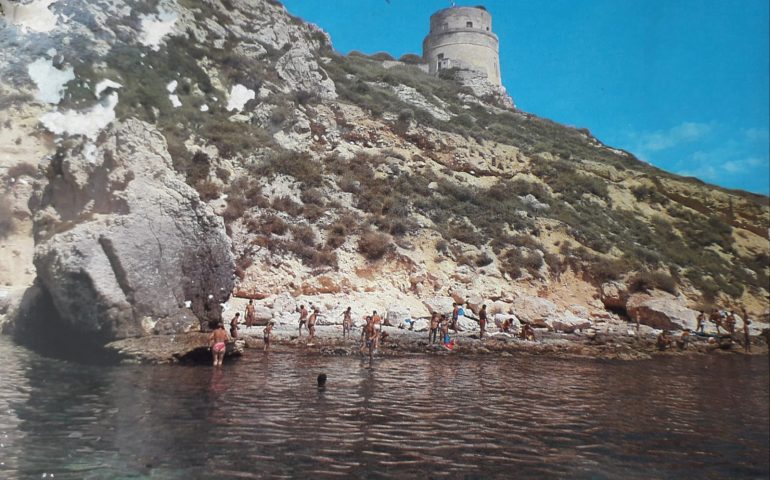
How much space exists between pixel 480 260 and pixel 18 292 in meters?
15.7

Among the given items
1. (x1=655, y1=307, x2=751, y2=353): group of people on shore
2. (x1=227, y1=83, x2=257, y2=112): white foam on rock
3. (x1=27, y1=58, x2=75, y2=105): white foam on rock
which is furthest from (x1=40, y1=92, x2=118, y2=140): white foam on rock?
(x1=655, y1=307, x2=751, y2=353): group of people on shore

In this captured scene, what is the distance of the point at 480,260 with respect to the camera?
2162 cm

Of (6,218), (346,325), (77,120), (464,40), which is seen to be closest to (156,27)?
(77,120)

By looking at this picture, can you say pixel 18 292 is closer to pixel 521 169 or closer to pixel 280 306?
pixel 280 306

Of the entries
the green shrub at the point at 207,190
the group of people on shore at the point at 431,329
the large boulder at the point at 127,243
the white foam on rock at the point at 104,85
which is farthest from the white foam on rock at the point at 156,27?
the group of people on shore at the point at 431,329

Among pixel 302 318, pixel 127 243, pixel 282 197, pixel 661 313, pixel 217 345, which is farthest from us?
pixel 282 197

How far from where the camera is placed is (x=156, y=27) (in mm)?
27828

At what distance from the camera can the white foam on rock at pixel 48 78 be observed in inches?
763

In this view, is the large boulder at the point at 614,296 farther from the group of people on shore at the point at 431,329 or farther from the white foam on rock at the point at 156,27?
the white foam on rock at the point at 156,27

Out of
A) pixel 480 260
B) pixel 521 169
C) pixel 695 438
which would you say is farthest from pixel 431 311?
pixel 521 169

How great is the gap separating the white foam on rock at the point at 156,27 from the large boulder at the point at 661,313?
83.6 feet

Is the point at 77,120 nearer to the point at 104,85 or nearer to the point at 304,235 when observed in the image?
the point at 104,85

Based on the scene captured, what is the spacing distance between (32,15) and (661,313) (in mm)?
→ 28507

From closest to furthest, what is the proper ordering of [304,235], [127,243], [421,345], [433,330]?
1. [127,243]
2. [421,345]
3. [433,330]
4. [304,235]
